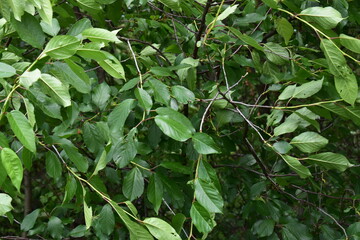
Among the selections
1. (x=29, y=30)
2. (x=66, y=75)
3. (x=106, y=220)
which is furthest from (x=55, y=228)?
(x=29, y=30)

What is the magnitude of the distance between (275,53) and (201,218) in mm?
676

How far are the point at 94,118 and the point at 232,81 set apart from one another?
0.52 metres

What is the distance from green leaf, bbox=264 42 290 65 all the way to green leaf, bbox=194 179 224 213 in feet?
1.97

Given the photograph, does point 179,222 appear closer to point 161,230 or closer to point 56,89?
point 161,230

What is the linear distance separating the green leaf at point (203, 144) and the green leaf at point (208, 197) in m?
0.08

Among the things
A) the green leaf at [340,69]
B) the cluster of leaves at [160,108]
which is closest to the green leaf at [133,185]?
the cluster of leaves at [160,108]

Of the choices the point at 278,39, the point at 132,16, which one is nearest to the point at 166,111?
the point at 132,16

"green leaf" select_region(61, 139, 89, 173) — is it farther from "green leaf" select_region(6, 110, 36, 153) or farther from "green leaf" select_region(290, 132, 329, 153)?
"green leaf" select_region(290, 132, 329, 153)

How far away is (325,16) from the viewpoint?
1243mm

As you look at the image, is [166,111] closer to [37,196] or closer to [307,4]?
[307,4]

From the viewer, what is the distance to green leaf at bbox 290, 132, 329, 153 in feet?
4.50

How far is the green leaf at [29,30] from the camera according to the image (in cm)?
107

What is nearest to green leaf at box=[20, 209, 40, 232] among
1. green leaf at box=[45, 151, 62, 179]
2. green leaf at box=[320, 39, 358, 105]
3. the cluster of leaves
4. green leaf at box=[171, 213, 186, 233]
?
the cluster of leaves

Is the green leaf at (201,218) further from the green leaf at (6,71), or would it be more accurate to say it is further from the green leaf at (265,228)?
the green leaf at (265,228)
